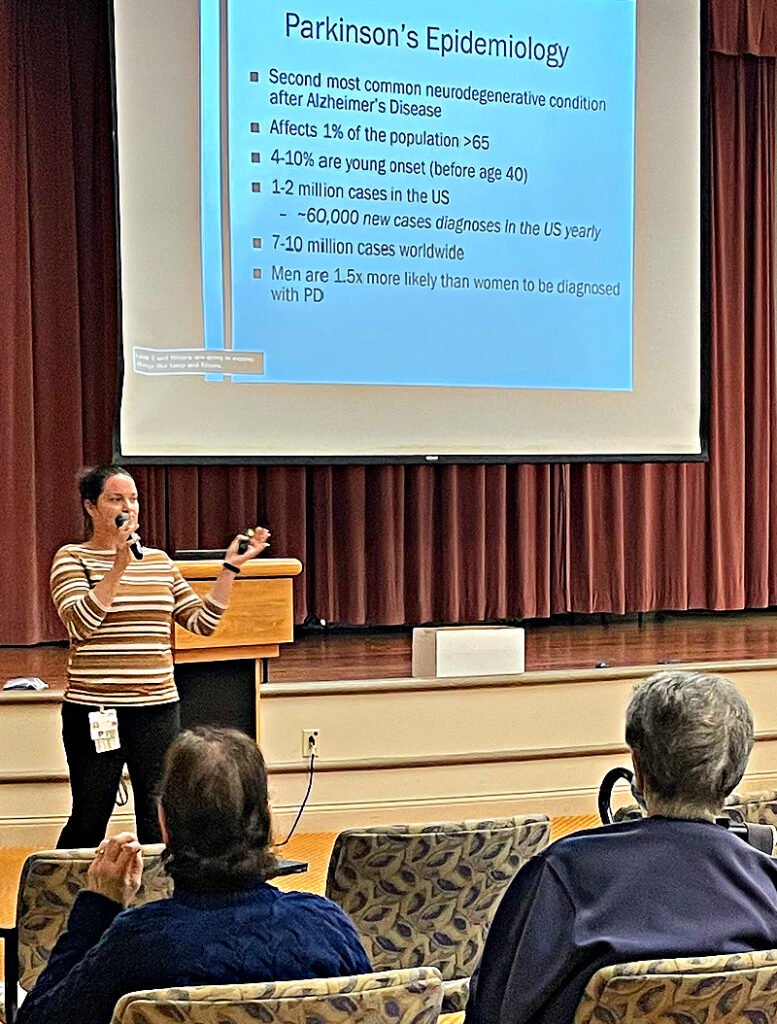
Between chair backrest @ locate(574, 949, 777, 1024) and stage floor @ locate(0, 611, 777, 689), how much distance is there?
3.51 metres

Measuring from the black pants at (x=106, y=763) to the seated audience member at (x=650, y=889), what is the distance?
190 cm

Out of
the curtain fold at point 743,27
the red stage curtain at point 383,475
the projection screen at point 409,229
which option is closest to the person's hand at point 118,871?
the projection screen at point 409,229

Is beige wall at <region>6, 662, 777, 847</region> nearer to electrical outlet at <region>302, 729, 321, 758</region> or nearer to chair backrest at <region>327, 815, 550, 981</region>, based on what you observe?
electrical outlet at <region>302, 729, 321, 758</region>

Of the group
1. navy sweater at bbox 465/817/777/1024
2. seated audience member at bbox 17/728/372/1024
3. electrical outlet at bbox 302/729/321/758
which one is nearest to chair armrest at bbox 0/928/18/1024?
seated audience member at bbox 17/728/372/1024

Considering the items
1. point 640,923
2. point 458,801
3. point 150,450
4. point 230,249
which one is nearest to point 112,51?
point 230,249

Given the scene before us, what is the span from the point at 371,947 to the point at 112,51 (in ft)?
12.3

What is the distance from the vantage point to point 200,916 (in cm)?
174

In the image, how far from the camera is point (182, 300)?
5.32m

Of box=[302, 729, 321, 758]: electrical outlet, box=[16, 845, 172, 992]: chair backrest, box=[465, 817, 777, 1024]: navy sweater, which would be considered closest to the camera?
box=[465, 817, 777, 1024]: navy sweater

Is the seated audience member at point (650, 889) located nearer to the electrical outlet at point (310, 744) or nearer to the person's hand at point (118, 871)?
the person's hand at point (118, 871)

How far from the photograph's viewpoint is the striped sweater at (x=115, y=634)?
368cm

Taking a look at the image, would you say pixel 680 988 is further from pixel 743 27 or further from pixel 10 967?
pixel 743 27

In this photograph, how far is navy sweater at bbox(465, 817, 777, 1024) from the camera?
71.7 inches

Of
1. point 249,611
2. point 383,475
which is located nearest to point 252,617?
point 249,611
